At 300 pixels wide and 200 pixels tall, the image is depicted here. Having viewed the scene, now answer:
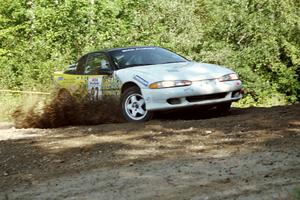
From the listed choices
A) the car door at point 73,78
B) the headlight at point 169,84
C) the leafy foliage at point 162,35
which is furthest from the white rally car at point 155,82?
the leafy foliage at point 162,35

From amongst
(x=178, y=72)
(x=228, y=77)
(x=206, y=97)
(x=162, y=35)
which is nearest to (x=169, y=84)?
(x=178, y=72)

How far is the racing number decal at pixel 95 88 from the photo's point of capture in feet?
32.2

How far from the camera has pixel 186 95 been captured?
8.54m

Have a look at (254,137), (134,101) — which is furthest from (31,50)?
(254,137)

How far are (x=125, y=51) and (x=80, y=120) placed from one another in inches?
69.0

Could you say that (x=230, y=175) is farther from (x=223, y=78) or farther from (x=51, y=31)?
(x=51, y=31)

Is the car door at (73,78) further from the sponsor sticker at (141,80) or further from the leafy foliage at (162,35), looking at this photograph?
the leafy foliage at (162,35)

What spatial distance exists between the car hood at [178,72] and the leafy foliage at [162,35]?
10.8 meters

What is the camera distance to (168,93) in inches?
334

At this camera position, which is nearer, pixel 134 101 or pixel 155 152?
pixel 155 152

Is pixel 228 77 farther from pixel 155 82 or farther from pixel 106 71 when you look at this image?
pixel 106 71

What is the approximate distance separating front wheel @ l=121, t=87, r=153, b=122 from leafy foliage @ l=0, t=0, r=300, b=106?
35.5ft

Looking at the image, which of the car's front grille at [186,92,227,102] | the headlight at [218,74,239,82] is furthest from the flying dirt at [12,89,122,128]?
the headlight at [218,74,239,82]

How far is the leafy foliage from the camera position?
859 inches
